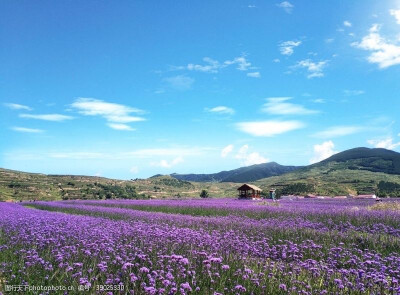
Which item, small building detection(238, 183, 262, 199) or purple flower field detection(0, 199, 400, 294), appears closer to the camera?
purple flower field detection(0, 199, 400, 294)

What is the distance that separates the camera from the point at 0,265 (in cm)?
650

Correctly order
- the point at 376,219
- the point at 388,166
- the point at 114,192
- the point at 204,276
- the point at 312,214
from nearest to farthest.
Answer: the point at 204,276
the point at 376,219
the point at 312,214
the point at 114,192
the point at 388,166

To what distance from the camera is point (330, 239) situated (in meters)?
9.16

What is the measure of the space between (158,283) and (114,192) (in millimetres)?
50446

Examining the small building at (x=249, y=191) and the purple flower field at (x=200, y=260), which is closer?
the purple flower field at (x=200, y=260)

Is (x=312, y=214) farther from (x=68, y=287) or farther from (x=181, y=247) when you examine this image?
(x=68, y=287)

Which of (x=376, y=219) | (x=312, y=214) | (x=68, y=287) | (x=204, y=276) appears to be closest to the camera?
(x=68, y=287)

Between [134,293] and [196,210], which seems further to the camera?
[196,210]

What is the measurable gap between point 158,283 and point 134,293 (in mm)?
590

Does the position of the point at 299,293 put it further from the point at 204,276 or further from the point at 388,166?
the point at 388,166

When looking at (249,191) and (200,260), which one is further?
(249,191)

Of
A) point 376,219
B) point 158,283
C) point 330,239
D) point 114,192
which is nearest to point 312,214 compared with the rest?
point 376,219

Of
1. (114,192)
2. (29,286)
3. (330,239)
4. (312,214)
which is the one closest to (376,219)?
(312,214)

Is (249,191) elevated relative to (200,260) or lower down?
lower down
